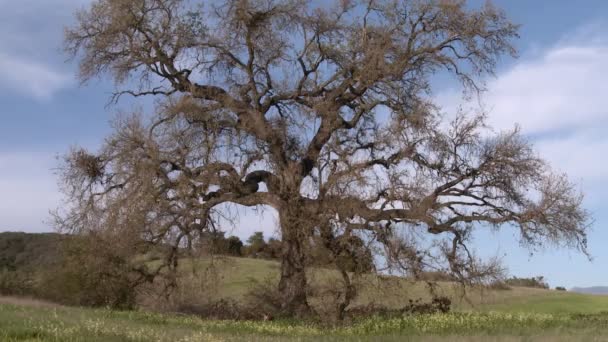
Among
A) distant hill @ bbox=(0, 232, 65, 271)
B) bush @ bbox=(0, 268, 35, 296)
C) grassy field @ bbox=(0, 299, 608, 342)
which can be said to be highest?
distant hill @ bbox=(0, 232, 65, 271)

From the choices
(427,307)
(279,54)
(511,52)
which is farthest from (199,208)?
(511,52)

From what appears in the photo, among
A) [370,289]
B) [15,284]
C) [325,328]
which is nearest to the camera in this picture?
[325,328]

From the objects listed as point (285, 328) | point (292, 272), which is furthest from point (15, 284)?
point (285, 328)

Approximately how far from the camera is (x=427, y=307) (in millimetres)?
26203

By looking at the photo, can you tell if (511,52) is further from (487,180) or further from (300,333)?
(300,333)

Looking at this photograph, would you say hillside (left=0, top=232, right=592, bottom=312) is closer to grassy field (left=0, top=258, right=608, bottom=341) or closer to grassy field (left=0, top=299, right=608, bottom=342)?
grassy field (left=0, top=258, right=608, bottom=341)

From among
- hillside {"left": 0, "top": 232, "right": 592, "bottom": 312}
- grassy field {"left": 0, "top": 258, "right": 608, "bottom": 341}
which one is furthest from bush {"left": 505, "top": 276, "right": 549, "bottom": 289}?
grassy field {"left": 0, "top": 258, "right": 608, "bottom": 341}

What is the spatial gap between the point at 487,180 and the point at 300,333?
1131 cm

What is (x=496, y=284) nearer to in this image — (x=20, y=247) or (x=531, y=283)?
(x=531, y=283)

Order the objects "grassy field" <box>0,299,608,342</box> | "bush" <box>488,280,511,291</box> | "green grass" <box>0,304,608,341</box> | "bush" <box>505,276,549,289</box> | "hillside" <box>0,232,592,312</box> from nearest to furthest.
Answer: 1. "grassy field" <box>0,299,608,342</box>
2. "green grass" <box>0,304,608,341</box>
3. "hillside" <box>0,232,592,312</box>
4. "bush" <box>488,280,511,291</box>
5. "bush" <box>505,276,549,289</box>

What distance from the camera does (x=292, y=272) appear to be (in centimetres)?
2848

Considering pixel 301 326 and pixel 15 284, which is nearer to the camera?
pixel 301 326

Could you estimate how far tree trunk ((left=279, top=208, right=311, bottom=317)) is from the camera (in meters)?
25.8

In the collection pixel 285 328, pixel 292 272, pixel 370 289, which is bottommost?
pixel 285 328
